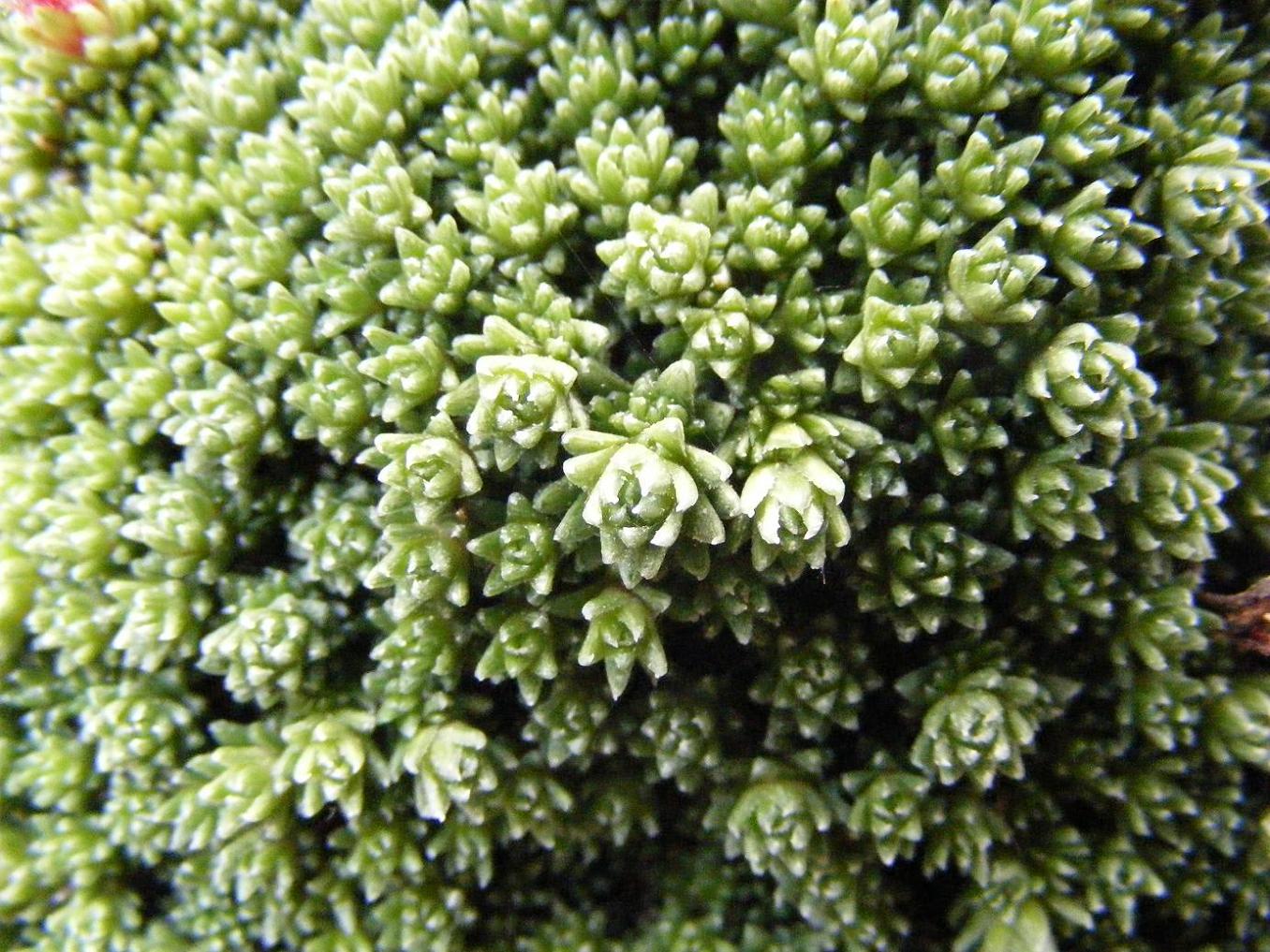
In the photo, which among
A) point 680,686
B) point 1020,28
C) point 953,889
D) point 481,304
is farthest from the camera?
point 953,889

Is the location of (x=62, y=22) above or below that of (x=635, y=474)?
above

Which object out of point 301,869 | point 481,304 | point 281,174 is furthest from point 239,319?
point 301,869

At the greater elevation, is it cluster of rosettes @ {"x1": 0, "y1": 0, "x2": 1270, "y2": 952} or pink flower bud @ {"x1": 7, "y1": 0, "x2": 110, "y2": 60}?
Answer: pink flower bud @ {"x1": 7, "y1": 0, "x2": 110, "y2": 60}

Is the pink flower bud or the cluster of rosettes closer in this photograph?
the cluster of rosettes

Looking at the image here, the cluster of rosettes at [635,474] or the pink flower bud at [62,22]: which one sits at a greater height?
the pink flower bud at [62,22]

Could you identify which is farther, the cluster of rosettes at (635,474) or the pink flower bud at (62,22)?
the pink flower bud at (62,22)

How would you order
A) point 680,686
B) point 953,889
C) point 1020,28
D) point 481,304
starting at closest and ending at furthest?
point 1020,28 → point 481,304 → point 680,686 → point 953,889

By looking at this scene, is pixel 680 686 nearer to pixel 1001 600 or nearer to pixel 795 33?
pixel 1001 600

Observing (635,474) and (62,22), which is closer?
(635,474)
